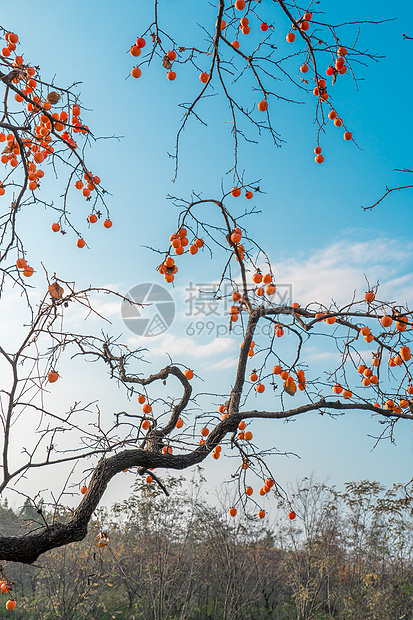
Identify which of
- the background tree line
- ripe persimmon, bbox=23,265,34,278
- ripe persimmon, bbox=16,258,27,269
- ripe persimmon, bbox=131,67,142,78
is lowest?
the background tree line

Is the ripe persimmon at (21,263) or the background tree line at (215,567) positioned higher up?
the ripe persimmon at (21,263)

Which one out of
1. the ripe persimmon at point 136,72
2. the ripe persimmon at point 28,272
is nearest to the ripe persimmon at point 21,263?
the ripe persimmon at point 28,272

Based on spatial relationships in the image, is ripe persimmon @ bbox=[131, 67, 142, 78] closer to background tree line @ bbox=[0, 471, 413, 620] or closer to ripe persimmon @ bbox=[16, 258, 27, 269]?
ripe persimmon @ bbox=[16, 258, 27, 269]

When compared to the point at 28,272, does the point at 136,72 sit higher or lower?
higher

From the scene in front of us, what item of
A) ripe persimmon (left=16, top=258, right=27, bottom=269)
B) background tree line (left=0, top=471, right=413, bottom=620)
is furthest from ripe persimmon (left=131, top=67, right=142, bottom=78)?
background tree line (left=0, top=471, right=413, bottom=620)

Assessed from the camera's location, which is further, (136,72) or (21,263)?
(136,72)

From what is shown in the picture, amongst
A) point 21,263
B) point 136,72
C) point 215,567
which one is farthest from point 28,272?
point 215,567

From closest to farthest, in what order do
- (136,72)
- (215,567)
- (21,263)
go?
(21,263) < (136,72) < (215,567)

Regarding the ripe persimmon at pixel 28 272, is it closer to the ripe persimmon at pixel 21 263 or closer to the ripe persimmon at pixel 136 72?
the ripe persimmon at pixel 21 263

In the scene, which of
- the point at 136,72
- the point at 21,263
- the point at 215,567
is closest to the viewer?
the point at 21,263

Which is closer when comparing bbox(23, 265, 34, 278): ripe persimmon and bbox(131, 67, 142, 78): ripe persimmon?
bbox(23, 265, 34, 278): ripe persimmon

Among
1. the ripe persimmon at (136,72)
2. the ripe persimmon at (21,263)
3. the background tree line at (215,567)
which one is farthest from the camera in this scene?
the background tree line at (215,567)

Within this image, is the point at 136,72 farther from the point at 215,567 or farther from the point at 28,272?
the point at 215,567

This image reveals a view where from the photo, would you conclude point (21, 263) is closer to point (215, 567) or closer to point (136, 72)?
point (136, 72)
